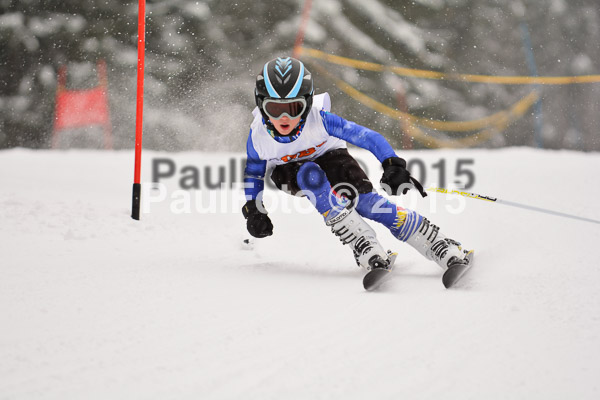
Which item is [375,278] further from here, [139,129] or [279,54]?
[279,54]

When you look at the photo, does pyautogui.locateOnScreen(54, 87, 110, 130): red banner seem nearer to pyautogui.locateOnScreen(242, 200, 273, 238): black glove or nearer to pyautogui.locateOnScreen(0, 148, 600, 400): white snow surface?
pyautogui.locateOnScreen(0, 148, 600, 400): white snow surface

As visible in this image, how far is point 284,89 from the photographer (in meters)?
3.08

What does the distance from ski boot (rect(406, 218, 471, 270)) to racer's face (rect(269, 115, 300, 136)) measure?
34.0 inches

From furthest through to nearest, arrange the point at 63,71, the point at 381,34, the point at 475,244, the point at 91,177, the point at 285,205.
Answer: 1. the point at 381,34
2. the point at 63,71
3. the point at 91,177
4. the point at 285,205
5. the point at 475,244

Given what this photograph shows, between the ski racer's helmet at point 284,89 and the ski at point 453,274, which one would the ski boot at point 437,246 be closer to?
the ski at point 453,274

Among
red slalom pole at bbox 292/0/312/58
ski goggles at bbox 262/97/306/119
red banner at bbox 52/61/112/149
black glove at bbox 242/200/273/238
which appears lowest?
red banner at bbox 52/61/112/149

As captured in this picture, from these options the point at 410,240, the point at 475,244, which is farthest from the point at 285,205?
the point at 410,240

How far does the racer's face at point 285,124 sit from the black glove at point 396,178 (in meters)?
0.53

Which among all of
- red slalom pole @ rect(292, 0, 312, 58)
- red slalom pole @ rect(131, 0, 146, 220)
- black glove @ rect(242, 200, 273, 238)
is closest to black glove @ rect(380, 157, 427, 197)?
black glove @ rect(242, 200, 273, 238)

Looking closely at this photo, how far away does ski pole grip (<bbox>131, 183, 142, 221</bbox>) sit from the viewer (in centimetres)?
439

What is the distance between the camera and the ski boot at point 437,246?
317 centimetres

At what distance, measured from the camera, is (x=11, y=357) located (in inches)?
78.0

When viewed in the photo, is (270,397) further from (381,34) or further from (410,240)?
(381,34)

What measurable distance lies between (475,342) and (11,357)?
1592mm
